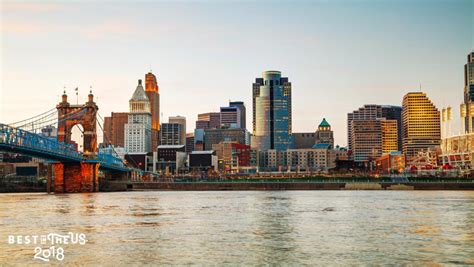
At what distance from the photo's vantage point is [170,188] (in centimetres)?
16475

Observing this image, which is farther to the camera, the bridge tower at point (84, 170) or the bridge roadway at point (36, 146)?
the bridge tower at point (84, 170)

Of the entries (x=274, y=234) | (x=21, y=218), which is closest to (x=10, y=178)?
(x=21, y=218)

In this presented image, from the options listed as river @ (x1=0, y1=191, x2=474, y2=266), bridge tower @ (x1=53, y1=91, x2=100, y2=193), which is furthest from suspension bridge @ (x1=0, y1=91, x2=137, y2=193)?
river @ (x1=0, y1=191, x2=474, y2=266)

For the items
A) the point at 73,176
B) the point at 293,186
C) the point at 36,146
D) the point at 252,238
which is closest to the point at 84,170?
the point at 73,176

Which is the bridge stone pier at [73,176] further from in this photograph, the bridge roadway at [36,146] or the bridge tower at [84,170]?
the bridge roadway at [36,146]

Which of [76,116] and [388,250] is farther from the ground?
[76,116]

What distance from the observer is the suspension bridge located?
90.6 m

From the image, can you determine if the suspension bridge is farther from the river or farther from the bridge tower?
the river

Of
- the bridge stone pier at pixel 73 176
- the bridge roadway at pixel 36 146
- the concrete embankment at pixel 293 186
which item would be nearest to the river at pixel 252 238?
the bridge roadway at pixel 36 146

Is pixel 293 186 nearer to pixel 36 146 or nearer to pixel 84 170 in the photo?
pixel 84 170

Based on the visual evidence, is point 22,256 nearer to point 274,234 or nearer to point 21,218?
point 274,234

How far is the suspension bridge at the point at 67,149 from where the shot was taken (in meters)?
90.6

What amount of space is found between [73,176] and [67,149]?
10266mm

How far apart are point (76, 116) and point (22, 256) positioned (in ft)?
Result: 381
